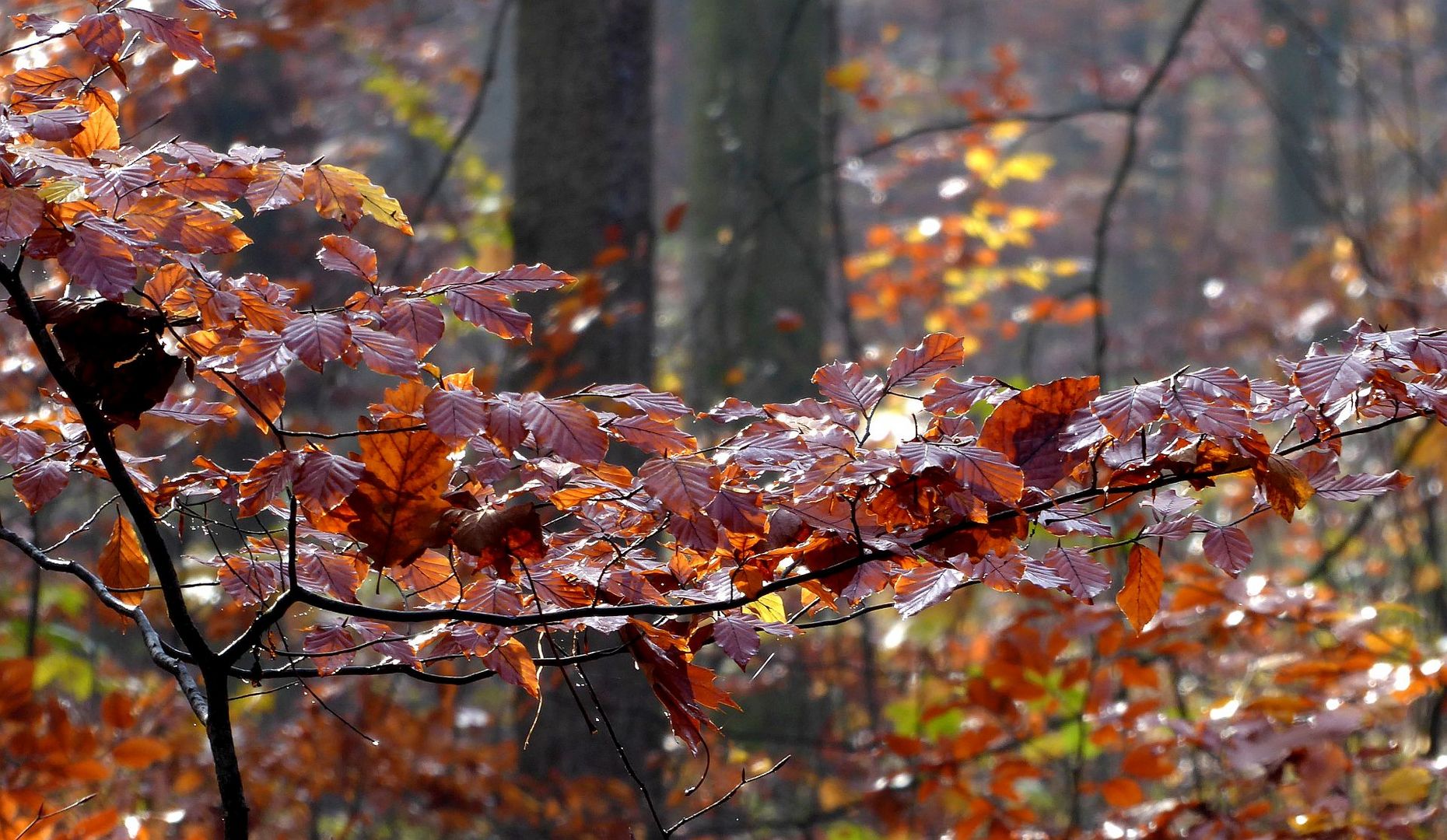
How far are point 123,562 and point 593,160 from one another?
7.62 ft

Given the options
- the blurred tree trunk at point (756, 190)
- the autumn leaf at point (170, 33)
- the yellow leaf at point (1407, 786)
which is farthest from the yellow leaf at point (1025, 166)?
the autumn leaf at point (170, 33)

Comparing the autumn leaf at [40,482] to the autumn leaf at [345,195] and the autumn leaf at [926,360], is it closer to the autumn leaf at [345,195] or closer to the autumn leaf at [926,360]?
the autumn leaf at [345,195]

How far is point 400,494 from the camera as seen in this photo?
93 cm

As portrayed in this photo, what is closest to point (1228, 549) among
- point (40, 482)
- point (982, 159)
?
point (40, 482)

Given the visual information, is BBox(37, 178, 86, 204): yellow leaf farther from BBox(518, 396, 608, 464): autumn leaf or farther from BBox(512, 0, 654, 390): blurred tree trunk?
BBox(512, 0, 654, 390): blurred tree trunk

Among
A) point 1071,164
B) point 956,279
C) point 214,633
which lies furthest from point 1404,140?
point 1071,164

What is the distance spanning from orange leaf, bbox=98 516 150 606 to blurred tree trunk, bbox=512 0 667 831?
2.03 metres

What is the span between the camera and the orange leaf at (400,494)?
0.92 m

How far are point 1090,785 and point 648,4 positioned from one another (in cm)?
229

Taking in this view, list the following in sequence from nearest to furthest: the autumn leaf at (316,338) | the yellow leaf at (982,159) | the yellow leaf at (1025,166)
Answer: the autumn leaf at (316,338) → the yellow leaf at (1025,166) → the yellow leaf at (982,159)

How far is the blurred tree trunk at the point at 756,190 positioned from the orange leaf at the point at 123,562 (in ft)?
10.5

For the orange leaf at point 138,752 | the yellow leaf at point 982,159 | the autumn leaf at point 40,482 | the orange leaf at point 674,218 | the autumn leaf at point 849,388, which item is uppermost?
the yellow leaf at point 982,159

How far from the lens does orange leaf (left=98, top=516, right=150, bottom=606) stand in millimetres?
1060

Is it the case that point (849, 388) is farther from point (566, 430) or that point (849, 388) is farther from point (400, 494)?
point (400, 494)
